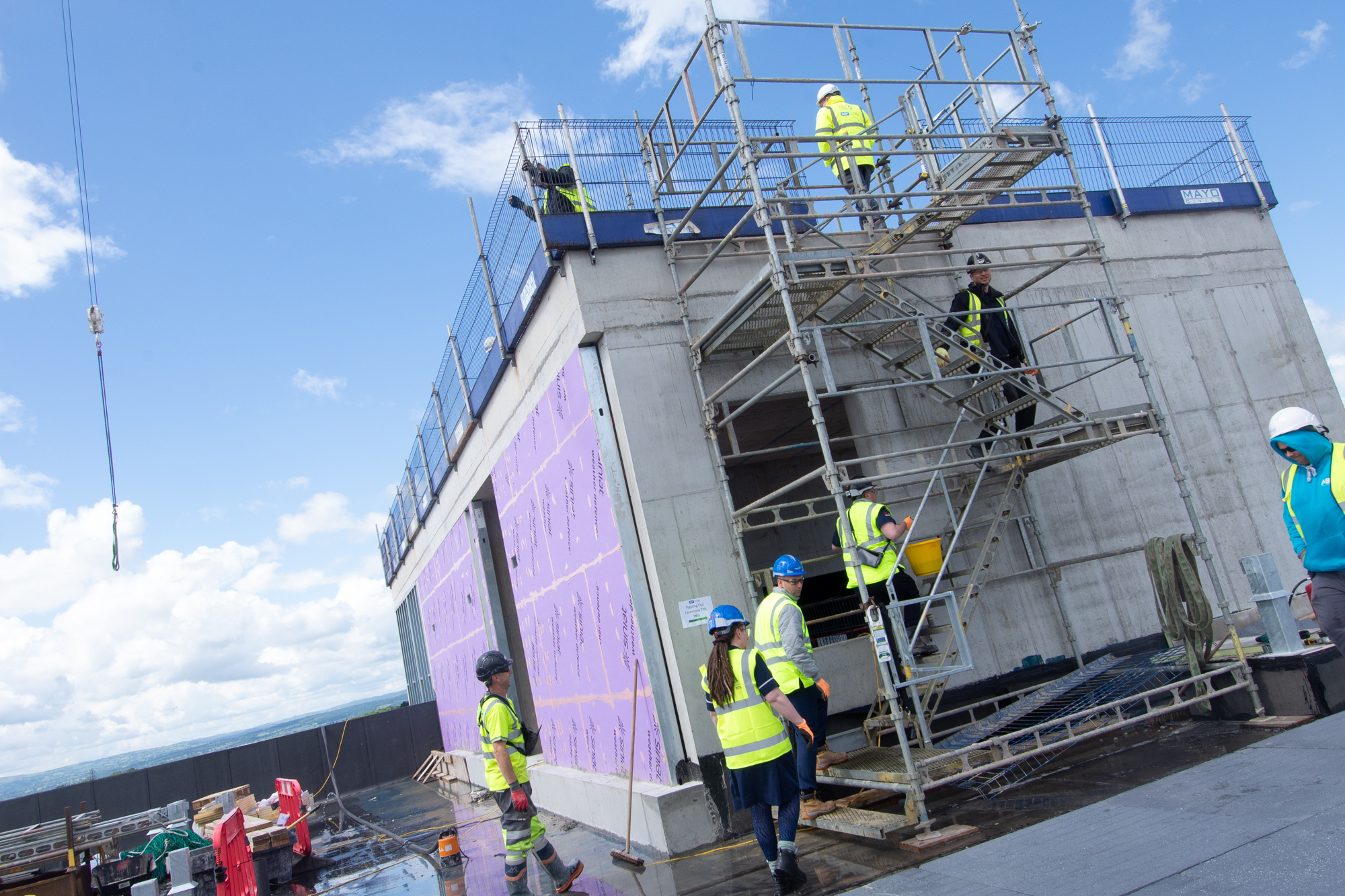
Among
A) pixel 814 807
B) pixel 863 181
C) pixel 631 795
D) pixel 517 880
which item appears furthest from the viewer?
pixel 863 181

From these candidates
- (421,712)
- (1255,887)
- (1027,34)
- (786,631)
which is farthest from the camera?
(421,712)

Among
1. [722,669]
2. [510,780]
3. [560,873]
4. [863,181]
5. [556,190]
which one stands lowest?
[560,873]

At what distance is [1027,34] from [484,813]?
12.4m

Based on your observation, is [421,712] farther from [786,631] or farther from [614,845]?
[786,631]

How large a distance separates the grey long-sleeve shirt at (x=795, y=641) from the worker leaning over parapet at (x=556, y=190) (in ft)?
15.6

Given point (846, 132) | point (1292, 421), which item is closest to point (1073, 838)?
point (1292, 421)

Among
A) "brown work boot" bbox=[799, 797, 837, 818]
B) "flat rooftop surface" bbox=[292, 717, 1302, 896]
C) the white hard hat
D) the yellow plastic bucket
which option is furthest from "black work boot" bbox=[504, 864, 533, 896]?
the white hard hat

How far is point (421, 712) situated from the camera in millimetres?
23125

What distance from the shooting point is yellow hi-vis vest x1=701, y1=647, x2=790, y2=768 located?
5406 mm

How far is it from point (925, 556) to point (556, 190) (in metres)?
5.25

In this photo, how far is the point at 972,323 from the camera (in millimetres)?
8859

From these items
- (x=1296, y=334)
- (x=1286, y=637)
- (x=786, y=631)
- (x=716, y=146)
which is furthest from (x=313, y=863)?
(x=1296, y=334)

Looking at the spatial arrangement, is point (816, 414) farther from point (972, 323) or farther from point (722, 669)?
point (972, 323)

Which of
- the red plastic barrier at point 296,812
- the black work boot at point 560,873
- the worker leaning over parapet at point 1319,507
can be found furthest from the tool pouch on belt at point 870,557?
the red plastic barrier at point 296,812
